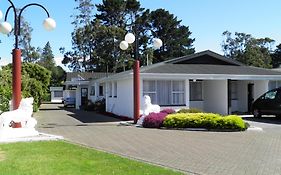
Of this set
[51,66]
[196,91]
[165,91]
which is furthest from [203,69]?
[51,66]

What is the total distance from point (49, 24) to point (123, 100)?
35.2ft

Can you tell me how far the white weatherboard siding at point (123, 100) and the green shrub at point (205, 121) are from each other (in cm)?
561

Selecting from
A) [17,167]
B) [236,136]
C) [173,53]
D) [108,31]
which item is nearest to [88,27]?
[108,31]

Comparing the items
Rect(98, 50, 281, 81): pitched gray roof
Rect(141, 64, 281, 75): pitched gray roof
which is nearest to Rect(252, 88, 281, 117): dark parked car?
Rect(98, 50, 281, 81): pitched gray roof

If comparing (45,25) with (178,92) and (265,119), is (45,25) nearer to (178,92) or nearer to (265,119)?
(178,92)

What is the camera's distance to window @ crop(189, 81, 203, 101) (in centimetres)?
2569

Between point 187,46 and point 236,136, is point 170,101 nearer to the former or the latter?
point 236,136

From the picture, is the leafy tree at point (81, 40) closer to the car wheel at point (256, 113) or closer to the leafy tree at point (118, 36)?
the leafy tree at point (118, 36)

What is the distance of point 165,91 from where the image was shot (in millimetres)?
23016

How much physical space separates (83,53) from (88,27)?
4.35m

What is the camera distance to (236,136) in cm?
1475

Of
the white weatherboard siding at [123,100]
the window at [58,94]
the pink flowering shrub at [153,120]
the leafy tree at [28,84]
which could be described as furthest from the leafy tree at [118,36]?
the pink flowering shrub at [153,120]

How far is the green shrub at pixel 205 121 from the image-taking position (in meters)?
16.5

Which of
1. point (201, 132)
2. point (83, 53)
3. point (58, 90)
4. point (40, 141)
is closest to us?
point (40, 141)
